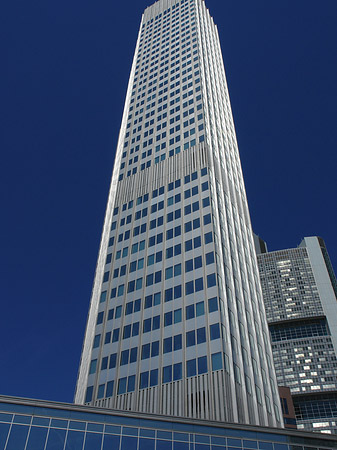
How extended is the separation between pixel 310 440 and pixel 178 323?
2251 cm

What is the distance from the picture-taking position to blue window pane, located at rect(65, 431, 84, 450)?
3444 centimetres

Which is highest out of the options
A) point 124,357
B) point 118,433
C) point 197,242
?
point 197,242

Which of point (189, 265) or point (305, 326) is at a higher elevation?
point (305, 326)

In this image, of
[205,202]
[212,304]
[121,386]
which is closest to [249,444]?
[212,304]

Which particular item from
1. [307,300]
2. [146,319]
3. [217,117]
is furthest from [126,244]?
[307,300]

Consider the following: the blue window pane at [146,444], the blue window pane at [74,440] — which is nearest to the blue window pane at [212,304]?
the blue window pane at [146,444]

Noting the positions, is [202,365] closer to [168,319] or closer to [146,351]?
→ [146,351]

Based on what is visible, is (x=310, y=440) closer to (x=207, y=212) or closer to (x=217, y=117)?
(x=207, y=212)

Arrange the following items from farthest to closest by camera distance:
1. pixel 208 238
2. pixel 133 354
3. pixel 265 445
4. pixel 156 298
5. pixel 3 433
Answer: pixel 208 238
pixel 156 298
pixel 133 354
pixel 265 445
pixel 3 433

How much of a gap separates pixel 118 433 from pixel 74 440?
383 cm

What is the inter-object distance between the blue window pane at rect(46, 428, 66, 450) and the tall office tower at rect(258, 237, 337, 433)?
128 metres

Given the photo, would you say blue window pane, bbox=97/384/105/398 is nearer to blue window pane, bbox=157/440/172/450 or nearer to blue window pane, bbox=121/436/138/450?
blue window pane, bbox=121/436/138/450

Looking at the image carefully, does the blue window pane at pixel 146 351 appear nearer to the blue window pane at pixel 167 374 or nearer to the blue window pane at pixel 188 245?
the blue window pane at pixel 167 374

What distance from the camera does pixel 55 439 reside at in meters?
34.5
